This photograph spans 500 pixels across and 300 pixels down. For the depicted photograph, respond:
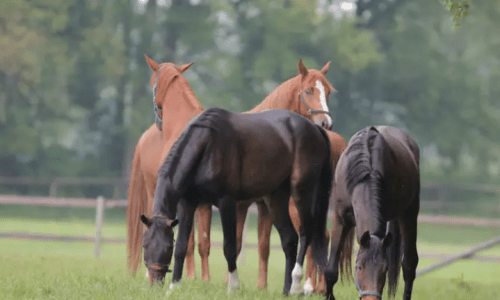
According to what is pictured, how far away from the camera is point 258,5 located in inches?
1286

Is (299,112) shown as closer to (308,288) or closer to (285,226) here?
(285,226)

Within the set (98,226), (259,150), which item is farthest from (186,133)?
(98,226)

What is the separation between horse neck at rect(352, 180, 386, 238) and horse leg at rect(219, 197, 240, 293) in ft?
4.26

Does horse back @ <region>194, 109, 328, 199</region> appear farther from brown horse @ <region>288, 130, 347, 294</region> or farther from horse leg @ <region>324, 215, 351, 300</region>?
horse leg @ <region>324, 215, 351, 300</region>

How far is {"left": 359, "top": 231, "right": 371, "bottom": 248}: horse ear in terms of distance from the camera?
607 centimetres

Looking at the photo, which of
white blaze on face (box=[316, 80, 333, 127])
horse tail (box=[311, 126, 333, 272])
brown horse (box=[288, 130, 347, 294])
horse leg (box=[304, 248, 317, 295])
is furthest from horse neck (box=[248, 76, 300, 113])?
horse leg (box=[304, 248, 317, 295])

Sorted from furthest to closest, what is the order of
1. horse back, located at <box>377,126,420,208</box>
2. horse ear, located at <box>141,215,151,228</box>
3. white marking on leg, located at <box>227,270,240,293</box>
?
white marking on leg, located at <box>227,270,240,293</box>, horse back, located at <box>377,126,420,208</box>, horse ear, located at <box>141,215,151,228</box>

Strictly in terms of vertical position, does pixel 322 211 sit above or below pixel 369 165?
below

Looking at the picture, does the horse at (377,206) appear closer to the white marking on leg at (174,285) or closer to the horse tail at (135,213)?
the white marking on leg at (174,285)

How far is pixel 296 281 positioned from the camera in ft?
26.6

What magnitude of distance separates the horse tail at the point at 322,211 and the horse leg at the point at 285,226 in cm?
23

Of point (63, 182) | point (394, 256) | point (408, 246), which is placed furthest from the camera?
point (63, 182)

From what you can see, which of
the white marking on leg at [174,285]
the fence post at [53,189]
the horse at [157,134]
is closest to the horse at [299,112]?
the horse at [157,134]

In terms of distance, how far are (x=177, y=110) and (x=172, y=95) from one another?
0.65ft
